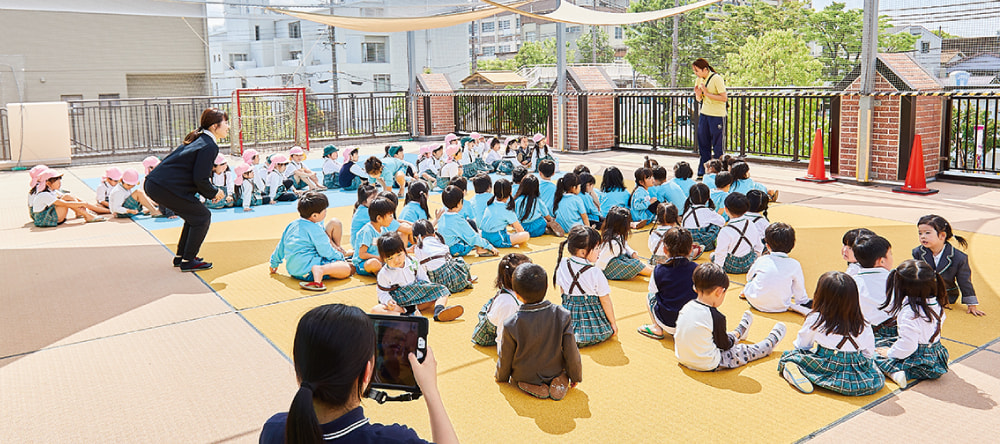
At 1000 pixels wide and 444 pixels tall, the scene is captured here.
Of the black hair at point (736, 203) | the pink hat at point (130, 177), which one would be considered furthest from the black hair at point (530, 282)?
the pink hat at point (130, 177)

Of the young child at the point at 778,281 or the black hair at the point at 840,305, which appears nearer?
the black hair at the point at 840,305

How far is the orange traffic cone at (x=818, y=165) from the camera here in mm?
11219

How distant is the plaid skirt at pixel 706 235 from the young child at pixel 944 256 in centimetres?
215

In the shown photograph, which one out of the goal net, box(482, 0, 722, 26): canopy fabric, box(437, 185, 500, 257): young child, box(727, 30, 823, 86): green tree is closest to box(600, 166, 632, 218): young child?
box(437, 185, 500, 257): young child

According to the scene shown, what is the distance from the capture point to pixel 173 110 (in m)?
19.0

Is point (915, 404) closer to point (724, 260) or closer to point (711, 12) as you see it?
point (724, 260)

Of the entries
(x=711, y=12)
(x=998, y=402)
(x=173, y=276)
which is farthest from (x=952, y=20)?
(x=711, y=12)

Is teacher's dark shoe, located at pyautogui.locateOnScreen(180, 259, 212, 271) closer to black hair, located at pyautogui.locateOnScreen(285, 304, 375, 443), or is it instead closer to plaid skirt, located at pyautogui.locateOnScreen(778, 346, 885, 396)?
plaid skirt, located at pyautogui.locateOnScreen(778, 346, 885, 396)

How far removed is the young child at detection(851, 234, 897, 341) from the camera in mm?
4473

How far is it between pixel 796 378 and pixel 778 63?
32880mm

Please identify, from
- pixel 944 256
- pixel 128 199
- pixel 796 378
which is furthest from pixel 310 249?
pixel 128 199

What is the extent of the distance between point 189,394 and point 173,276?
3074mm

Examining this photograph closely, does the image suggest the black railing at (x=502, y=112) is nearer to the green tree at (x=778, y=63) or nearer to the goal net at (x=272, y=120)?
the goal net at (x=272, y=120)

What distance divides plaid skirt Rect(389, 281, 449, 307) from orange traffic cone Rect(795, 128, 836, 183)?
7.82 metres
